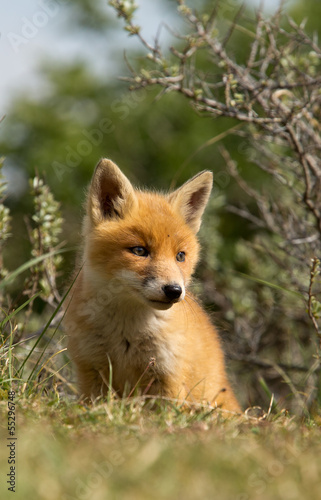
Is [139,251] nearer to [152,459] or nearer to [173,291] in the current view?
[173,291]

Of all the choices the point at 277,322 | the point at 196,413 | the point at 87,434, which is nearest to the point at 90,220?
the point at 196,413

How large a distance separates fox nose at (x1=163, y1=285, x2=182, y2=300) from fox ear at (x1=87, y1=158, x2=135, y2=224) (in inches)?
30.2

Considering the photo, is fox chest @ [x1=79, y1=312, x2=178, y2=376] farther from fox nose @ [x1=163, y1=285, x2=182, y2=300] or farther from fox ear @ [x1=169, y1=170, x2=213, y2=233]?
fox ear @ [x1=169, y1=170, x2=213, y2=233]

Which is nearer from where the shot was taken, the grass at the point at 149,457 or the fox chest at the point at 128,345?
the grass at the point at 149,457

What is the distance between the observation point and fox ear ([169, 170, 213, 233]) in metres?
4.29

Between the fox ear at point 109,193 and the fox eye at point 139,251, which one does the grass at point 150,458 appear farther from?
the fox ear at point 109,193

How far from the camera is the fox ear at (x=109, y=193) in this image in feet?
13.1

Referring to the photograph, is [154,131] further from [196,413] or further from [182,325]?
[196,413]
